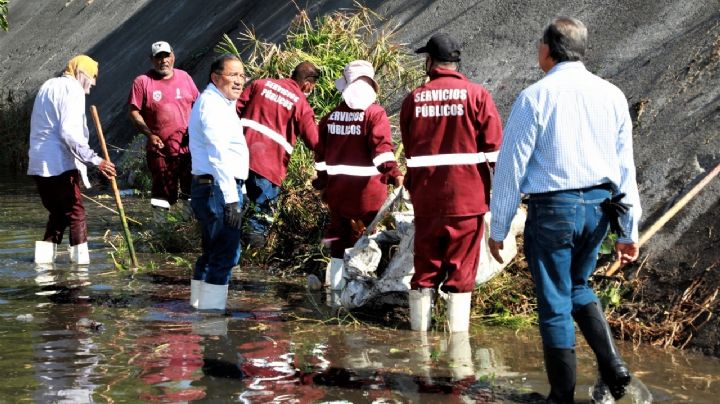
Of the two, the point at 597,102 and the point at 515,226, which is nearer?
the point at 597,102

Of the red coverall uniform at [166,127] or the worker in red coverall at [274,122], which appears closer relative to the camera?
the worker in red coverall at [274,122]

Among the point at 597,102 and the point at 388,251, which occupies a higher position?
the point at 597,102

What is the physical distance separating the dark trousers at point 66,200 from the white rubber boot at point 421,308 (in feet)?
14.0

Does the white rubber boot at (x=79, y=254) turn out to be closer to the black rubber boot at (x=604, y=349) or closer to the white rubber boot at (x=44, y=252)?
the white rubber boot at (x=44, y=252)

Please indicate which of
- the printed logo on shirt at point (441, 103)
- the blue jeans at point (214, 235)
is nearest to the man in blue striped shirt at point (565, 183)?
the printed logo on shirt at point (441, 103)

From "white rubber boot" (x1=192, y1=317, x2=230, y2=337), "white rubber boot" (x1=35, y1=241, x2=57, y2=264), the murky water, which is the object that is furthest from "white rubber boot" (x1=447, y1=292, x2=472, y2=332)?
Result: "white rubber boot" (x1=35, y1=241, x2=57, y2=264)

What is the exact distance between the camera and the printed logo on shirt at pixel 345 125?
9.02m

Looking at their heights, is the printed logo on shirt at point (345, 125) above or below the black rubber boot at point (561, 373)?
above

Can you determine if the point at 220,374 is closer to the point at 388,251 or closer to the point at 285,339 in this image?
the point at 285,339

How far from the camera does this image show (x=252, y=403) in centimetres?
627

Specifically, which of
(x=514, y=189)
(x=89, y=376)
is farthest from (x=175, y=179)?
(x=514, y=189)

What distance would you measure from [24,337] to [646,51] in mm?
7242

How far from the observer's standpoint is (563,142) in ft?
19.3

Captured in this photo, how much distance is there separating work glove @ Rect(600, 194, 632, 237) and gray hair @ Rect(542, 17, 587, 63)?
76cm
